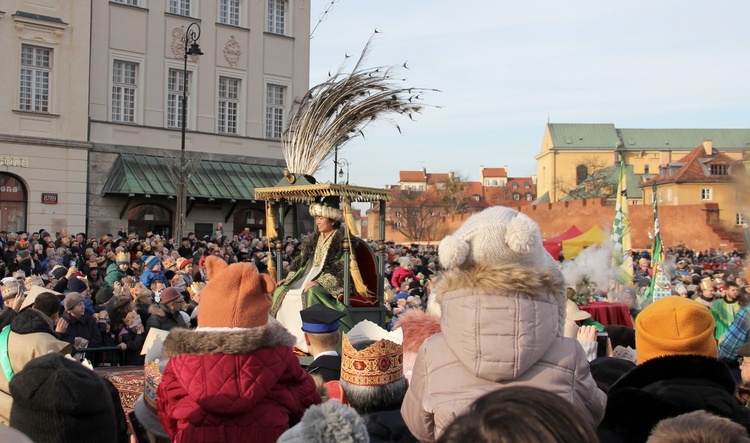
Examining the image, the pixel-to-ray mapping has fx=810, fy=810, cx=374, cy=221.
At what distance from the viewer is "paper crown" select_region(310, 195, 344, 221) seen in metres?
9.70

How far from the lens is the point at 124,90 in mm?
30422

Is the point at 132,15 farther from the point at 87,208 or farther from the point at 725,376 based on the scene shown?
the point at 725,376

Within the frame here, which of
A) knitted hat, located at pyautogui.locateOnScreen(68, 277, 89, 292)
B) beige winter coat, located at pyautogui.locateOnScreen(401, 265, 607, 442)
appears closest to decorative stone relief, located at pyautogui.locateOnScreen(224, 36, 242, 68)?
knitted hat, located at pyautogui.locateOnScreen(68, 277, 89, 292)

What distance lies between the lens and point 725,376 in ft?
12.9

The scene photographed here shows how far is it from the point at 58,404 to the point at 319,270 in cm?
647

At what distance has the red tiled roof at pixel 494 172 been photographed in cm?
15688

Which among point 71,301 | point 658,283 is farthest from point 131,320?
point 658,283

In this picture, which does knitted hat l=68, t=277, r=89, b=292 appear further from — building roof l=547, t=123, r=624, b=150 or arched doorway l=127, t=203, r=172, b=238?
building roof l=547, t=123, r=624, b=150

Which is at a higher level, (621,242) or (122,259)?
(621,242)

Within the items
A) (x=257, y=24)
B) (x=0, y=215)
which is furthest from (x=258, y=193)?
(x=257, y=24)

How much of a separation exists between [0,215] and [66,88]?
16.4ft

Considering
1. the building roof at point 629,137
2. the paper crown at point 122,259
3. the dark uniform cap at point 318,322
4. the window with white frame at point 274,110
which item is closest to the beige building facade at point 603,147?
the building roof at point 629,137

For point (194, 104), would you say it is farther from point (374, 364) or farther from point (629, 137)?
point (629, 137)

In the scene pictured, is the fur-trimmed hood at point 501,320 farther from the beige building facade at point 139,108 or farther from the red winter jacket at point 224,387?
the beige building facade at point 139,108
